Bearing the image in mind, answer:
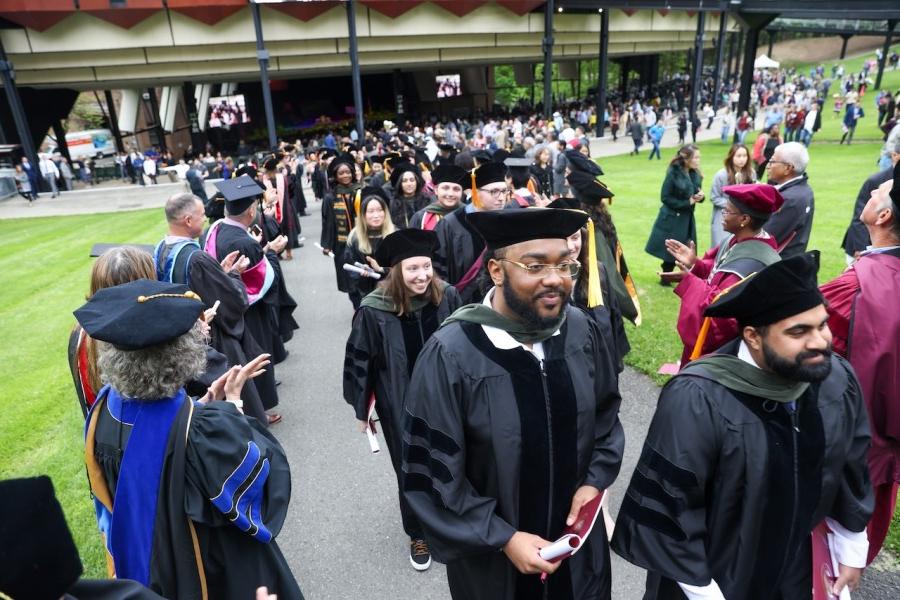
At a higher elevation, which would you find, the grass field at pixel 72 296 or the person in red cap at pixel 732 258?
the person in red cap at pixel 732 258

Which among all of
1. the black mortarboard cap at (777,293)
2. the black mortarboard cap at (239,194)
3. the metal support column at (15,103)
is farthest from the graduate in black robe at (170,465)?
the metal support column at (15,103)

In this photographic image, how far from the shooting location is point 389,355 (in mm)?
3416

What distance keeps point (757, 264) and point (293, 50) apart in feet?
80.8

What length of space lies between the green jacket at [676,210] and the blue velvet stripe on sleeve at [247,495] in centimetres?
678

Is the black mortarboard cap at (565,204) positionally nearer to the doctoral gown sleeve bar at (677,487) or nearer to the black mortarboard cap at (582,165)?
the black mortarboard cap at (582,165)

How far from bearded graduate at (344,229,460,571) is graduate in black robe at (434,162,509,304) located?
119cm

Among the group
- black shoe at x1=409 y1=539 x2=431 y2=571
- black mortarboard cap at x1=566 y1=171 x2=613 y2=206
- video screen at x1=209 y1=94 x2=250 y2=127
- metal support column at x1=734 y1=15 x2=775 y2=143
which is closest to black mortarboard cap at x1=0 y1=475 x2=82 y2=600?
black shoe at x1=409 y1=539 x2=431 y2=571

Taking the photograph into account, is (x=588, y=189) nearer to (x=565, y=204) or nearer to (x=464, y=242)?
(x=565, y=204)

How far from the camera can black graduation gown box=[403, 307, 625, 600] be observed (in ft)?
6.95

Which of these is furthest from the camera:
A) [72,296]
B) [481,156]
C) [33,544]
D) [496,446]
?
[72,296]

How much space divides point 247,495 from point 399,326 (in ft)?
5.13

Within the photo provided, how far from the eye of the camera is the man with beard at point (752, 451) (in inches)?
76.9

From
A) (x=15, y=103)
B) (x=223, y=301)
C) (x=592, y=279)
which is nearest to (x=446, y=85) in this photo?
(x=15, y=103)

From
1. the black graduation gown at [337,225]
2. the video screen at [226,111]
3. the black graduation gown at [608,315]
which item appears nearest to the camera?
the black graduation gown at [608,315]
